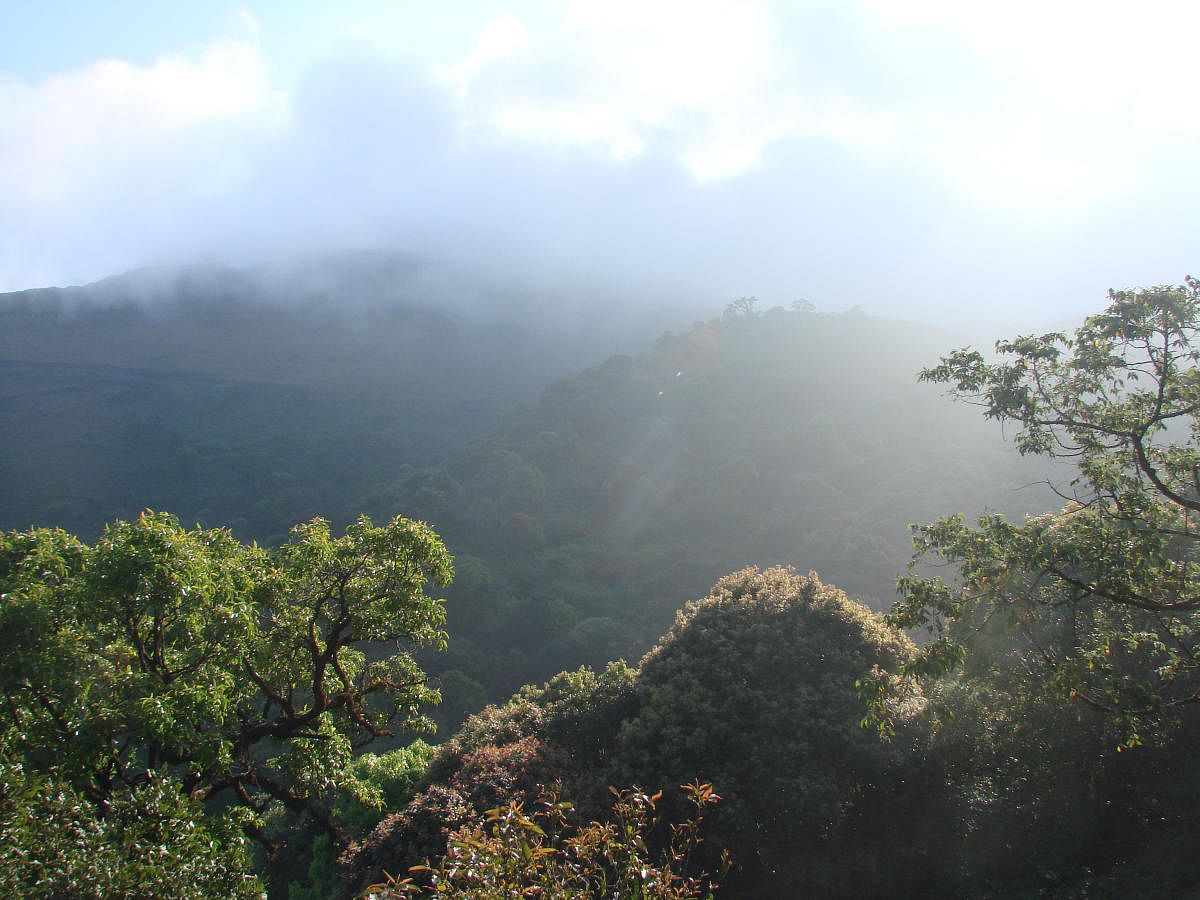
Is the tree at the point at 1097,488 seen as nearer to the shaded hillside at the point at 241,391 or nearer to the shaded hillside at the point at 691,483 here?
the shaded hillside at the point at 691,483

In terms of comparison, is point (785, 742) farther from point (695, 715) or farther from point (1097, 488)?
point (1097, 488)

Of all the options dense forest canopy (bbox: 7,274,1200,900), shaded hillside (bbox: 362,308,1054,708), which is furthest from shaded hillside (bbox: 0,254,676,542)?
dense forest canopy (bbox: 7,274,1200,900)

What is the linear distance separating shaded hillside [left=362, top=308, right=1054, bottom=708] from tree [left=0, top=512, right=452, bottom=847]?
29.3 meters

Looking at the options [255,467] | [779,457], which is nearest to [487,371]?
[255,467]

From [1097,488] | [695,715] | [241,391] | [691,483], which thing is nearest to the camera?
[1097,488]

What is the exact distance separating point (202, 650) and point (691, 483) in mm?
64756

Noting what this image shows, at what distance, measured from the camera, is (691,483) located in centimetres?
7231

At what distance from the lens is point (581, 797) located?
11.2 m

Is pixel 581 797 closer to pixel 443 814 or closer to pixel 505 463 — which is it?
pixel 443 814

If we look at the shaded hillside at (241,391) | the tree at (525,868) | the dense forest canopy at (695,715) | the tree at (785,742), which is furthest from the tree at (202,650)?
the shaded hillside at (241,391)

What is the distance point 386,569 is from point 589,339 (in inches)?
4559

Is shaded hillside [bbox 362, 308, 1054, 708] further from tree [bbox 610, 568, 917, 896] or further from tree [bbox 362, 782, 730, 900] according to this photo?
tree [bbox 362, 782, 730, 900]

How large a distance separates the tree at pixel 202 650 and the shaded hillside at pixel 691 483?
29274 millimetres

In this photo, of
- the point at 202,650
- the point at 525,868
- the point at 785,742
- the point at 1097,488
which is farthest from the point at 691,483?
the point at 525,868
